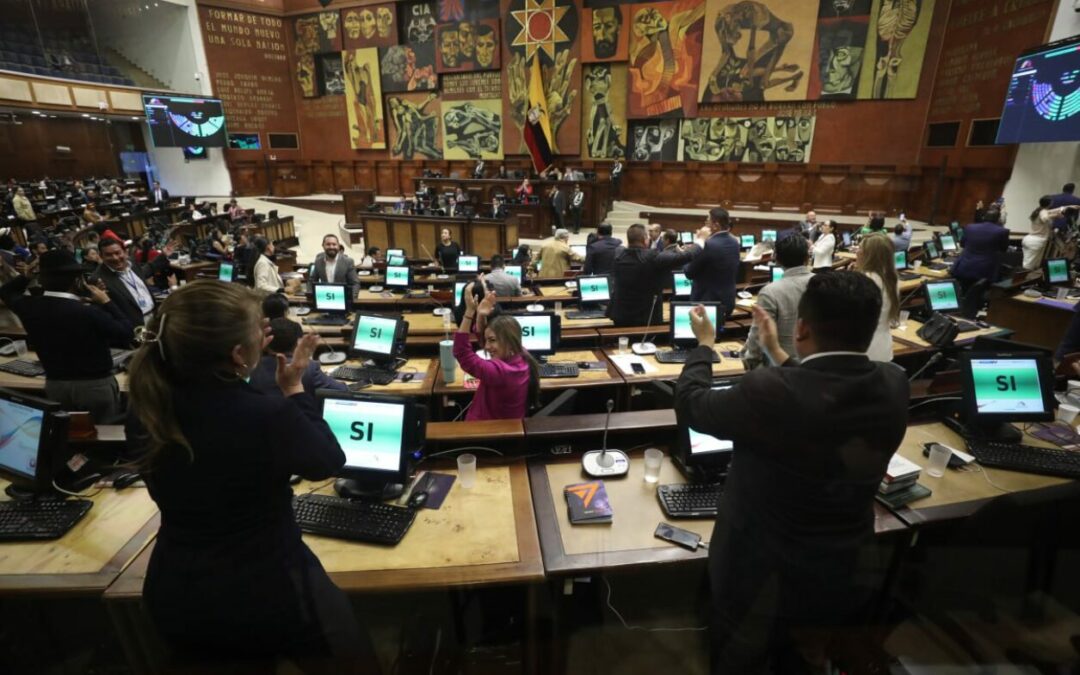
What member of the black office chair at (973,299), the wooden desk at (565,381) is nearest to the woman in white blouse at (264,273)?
the wooden desk at (565,381)

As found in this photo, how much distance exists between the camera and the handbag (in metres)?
4.37

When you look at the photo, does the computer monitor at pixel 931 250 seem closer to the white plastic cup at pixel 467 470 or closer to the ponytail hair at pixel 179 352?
the white plastic cup at pixel 467 470

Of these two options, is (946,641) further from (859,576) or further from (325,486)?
(325,486)

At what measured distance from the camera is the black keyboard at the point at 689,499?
2.29 m

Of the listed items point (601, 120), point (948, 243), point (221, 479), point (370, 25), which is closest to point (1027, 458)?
point (221, 479)

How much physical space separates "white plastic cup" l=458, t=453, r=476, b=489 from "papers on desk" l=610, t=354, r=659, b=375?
2.02 meters

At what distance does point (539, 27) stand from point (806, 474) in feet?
55.4

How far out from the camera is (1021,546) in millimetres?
1892

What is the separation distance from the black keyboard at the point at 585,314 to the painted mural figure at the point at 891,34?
1193cm

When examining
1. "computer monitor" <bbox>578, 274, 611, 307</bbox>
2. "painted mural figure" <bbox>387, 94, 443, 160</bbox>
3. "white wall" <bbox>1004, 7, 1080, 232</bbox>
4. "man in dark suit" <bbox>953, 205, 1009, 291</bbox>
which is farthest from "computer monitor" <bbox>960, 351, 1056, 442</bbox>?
"painted mural figure" <bbox>387, 94, 443, 160</bbox>

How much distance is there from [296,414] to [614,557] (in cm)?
133

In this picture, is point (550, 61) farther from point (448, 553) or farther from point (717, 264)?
point (448, 553)

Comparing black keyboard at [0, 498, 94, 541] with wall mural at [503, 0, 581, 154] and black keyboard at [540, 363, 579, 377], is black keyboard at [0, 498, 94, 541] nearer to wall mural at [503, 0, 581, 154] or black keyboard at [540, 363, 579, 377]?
black keyboard at [540, 363, 579, 377]

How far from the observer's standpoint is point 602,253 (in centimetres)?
656
